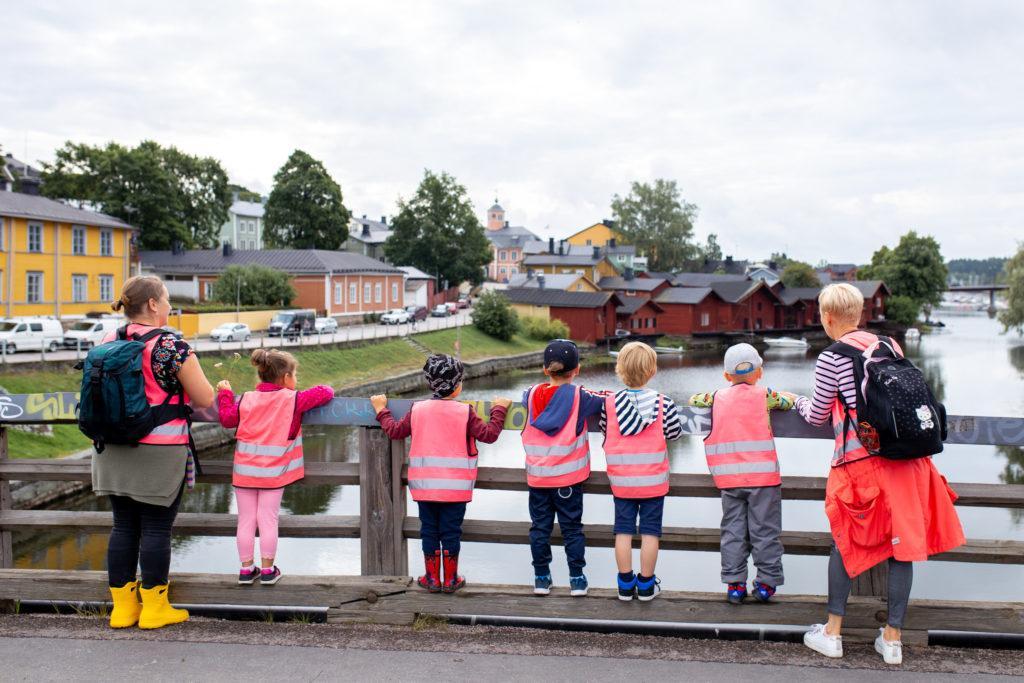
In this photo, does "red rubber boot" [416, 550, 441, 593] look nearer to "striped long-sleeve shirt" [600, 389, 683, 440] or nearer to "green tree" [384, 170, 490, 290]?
"striped long-sleeve shirt" [600, 389, 683, 440]

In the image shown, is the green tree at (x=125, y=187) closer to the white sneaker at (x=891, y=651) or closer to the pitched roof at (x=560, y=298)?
the pitched roof at (x=560, y=298)

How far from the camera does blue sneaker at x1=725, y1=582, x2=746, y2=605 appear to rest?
14.1 feet

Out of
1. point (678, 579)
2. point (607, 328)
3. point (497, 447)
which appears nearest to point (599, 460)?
point (497, 447)

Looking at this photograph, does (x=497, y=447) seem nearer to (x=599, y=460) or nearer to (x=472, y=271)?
(x=599, y=460)

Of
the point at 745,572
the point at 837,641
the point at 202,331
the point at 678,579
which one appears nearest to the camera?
the point at 837,641

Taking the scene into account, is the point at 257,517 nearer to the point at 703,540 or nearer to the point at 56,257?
the point at 703,540

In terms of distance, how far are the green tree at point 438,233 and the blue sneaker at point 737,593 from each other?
240ft

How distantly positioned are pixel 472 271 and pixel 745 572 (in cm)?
7451

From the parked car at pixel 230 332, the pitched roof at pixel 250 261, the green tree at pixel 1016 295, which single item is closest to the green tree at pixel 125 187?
the pitched roof at pixel 250 261

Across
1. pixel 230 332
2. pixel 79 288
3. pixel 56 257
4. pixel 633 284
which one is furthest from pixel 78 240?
pixel 633 284

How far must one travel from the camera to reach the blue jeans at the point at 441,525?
4.47 metres

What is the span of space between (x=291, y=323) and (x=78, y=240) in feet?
34.7

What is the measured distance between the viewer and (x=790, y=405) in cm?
426

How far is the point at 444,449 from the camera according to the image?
4.41 meters
